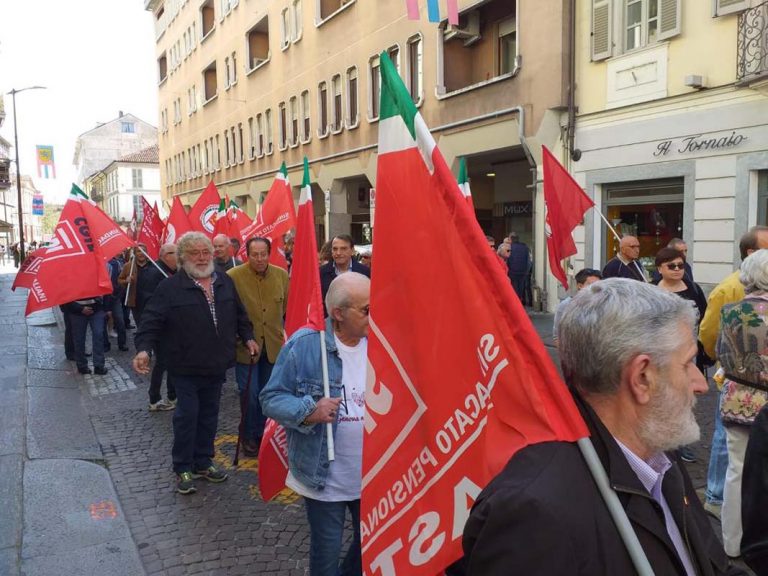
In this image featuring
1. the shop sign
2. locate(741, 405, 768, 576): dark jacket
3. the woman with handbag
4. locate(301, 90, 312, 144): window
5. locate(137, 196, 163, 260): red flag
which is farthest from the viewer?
locate(301, 90, 312, 144): window

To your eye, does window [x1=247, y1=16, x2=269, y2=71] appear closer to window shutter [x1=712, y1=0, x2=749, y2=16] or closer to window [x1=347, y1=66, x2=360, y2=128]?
window [x1=347, y1=66, x2=360, y2=128]

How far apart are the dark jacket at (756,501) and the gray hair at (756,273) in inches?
66.0

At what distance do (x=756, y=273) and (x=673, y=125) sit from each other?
9.19 metres

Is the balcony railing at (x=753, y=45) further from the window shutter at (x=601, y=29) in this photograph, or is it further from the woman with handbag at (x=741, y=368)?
the woman with handbag at (x=741, y=368)

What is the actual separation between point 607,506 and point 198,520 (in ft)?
11.6

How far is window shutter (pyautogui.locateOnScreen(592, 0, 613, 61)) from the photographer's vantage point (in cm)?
1259

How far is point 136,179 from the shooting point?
7262 centimetres

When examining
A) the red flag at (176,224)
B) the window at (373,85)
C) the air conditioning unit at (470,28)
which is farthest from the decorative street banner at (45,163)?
the red flag at (176,224)

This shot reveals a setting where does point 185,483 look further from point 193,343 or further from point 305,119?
point 305,119

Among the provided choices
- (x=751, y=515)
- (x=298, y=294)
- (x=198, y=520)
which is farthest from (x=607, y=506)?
(x=198, y=520)

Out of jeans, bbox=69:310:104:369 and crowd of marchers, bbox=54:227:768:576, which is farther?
jeans, bbox=69:310:104:369

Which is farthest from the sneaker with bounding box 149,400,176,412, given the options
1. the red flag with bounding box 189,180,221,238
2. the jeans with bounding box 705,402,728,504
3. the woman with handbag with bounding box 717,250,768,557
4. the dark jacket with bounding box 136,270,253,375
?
the woman with handbag with bounding box 717,250,768,557

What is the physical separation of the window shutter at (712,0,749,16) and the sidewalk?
1083cm

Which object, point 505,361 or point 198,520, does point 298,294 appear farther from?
point 505,361
